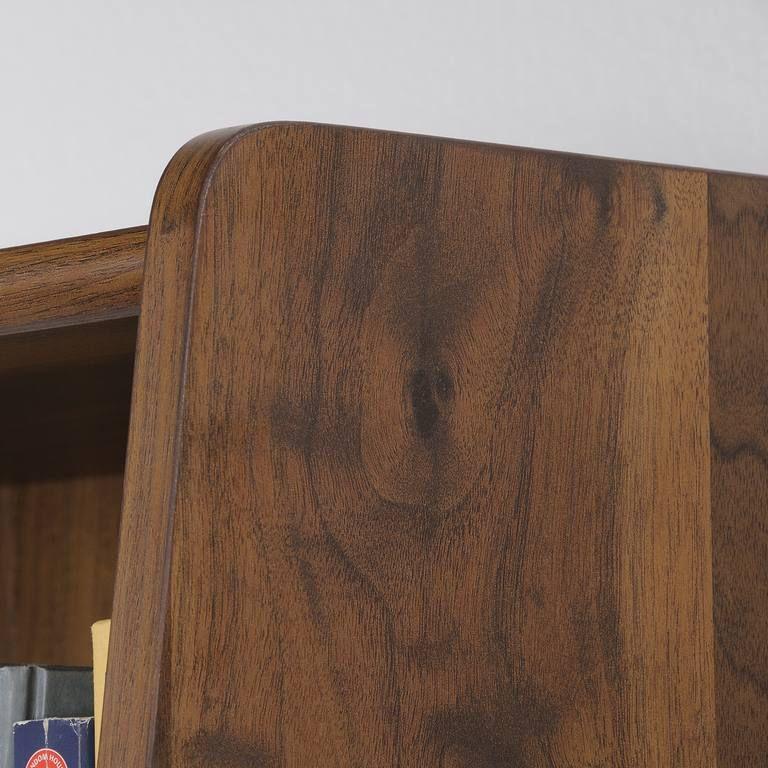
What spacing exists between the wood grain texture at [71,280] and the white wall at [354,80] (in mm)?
487

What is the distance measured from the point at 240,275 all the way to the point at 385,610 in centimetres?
16

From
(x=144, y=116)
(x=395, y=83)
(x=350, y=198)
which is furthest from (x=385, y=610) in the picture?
(x=144, y=116)

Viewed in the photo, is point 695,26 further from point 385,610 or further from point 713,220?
point 385,610

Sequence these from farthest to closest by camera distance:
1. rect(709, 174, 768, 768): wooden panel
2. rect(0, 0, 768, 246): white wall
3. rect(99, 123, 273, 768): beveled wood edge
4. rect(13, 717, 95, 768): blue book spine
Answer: rect(0, 0, 768, 246): white wall
rect(13, 717, 95, 768): blue book spine
rect(709, 174, 768, 768): wooden panel
rect(99, 123, 273, 768): beveled wood edge

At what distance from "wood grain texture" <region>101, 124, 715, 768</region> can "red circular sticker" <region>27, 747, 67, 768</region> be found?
23cm

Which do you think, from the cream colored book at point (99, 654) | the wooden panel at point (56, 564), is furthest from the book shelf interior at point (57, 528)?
the cream colored book at point (99, 654)

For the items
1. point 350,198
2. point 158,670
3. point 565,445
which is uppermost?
point 350,198

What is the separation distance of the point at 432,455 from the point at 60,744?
0.32 meters

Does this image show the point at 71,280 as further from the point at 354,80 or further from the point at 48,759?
the point at 354,80

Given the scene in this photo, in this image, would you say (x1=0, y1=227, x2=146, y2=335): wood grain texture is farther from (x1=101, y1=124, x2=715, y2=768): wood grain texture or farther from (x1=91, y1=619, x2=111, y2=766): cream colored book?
(x1=91, y1=619, x2=111, y2=766): cream colored book

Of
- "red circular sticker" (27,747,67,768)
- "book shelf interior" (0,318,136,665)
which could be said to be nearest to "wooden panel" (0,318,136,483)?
"book shelf interior" (0,318,136,665)

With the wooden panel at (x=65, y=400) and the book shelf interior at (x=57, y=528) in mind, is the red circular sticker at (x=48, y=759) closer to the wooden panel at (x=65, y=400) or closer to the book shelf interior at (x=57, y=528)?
the wooden panel at (x=65, y=400)

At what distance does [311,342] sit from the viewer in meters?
0.53

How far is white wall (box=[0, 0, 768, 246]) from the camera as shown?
1.00 meters
